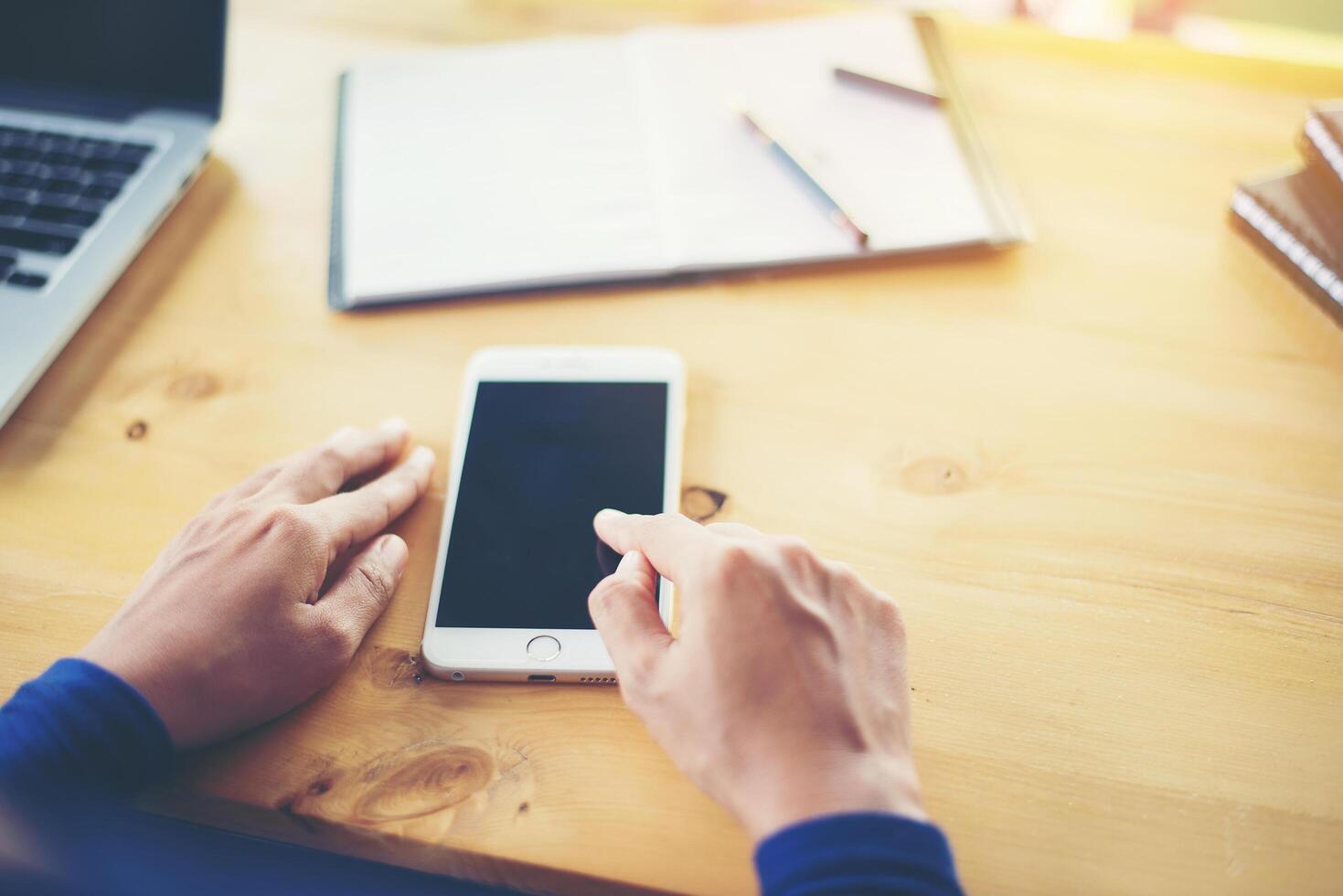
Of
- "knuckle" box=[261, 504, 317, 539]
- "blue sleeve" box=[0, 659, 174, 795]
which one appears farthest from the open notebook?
"blue sleeve" box=[0, 659, 174, 795]

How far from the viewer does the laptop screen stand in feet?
2.62

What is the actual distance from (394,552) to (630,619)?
0.18 m

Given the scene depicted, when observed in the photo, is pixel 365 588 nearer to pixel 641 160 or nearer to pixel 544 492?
pixel 544 492

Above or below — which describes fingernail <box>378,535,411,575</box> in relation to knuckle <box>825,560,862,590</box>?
below

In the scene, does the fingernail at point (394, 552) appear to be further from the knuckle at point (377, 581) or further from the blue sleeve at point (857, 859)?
the blue sleeve at point (857, 859)

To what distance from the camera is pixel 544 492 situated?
0.61 meters

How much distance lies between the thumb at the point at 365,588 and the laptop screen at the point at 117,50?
495mm

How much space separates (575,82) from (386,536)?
1.74 ft

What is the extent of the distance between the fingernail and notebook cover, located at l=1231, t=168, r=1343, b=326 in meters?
0.73

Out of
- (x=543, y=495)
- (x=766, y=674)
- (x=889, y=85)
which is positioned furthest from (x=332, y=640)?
(x=889, y=85)

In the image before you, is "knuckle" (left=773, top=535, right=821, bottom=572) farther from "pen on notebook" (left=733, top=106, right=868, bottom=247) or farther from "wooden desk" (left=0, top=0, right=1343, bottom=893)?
"pen on notebook" (left=733, top=106, right=868, bottom=247)

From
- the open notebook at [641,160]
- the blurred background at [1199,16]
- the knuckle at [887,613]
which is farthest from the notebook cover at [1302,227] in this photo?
the blurred background at [1199,16]

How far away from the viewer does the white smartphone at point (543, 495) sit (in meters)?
0.55

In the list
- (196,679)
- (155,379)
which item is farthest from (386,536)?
(155,379)
